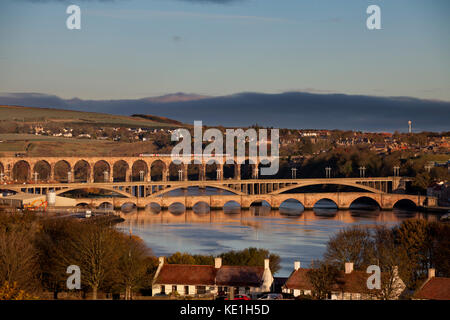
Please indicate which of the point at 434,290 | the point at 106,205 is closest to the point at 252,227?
the point at 106,205

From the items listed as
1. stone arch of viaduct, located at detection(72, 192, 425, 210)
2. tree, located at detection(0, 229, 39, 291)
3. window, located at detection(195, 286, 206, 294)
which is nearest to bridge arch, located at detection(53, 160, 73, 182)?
stone arch of viaduct, located at detection(72, 192, 425, 210)

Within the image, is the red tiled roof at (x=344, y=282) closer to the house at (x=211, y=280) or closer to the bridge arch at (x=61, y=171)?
the house at (x=211, y=280)

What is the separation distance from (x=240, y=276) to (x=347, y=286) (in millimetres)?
3460

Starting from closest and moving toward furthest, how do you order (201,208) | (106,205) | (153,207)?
1. (106,205)
2. (201,208)
3. (153,207)

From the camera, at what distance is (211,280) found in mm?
23453

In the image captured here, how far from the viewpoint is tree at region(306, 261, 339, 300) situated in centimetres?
2091

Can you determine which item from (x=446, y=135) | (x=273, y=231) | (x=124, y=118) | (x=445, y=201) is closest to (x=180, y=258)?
(x=273, y=231)

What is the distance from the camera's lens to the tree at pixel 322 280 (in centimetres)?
2091

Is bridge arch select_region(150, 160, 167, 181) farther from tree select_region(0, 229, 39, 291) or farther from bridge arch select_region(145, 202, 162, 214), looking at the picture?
tree select_region(0, 229, 39, 291)

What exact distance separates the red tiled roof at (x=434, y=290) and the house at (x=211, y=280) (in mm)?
4606

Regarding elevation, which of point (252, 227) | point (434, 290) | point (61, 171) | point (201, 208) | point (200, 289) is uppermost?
point (61, 171)

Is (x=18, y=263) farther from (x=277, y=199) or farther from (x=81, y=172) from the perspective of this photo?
(x=81, y=172)

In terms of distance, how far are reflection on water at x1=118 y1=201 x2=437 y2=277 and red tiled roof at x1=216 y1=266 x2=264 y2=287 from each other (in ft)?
19.5

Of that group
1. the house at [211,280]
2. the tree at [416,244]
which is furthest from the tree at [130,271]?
the tree at [416,244]
